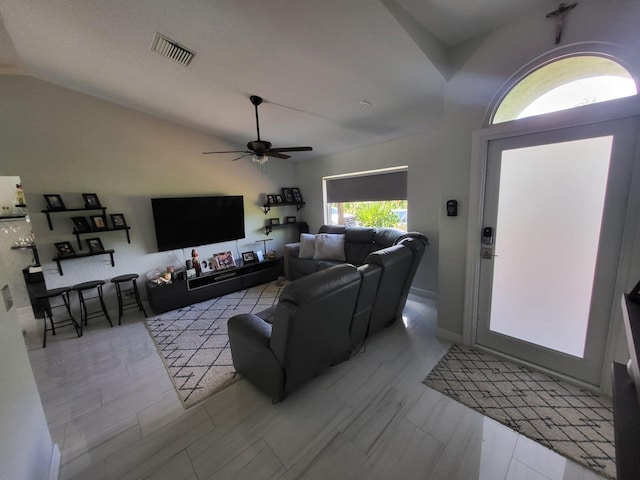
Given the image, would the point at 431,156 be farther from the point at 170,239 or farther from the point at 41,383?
the point at 41,383

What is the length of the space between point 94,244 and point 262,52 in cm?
342

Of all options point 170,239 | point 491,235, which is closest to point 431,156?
point 491,235

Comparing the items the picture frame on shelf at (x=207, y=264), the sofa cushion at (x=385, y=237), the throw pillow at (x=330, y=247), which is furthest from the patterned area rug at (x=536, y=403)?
the picture frame on shelf at (x=207, y=264)

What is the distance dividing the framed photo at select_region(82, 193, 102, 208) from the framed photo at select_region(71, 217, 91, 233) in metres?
0.20

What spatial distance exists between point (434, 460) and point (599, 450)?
988 millimetres

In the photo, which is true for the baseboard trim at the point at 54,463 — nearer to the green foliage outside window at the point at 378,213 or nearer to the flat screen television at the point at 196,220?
the flat screen television at the point at 196,220

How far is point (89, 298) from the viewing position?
3.51 metres

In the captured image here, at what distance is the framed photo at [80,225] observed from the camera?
3295 mm

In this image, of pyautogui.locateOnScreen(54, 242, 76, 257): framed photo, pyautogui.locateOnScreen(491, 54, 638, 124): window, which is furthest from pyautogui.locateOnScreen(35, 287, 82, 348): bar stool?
pyautogui.locateOnScreen(491, 54, 638, 124): window

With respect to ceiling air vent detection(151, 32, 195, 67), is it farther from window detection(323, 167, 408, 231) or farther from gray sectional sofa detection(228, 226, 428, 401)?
window detection(323, 167, 408, 231)

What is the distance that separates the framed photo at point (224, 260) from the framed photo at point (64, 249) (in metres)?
1.83

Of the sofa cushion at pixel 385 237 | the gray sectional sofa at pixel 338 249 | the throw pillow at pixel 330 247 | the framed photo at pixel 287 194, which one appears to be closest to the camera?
the sofa cushion at pixel 385 237

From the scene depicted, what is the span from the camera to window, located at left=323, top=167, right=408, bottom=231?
412 centimetres

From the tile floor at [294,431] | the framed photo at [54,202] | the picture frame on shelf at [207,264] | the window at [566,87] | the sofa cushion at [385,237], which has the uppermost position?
the window at [566,87]
